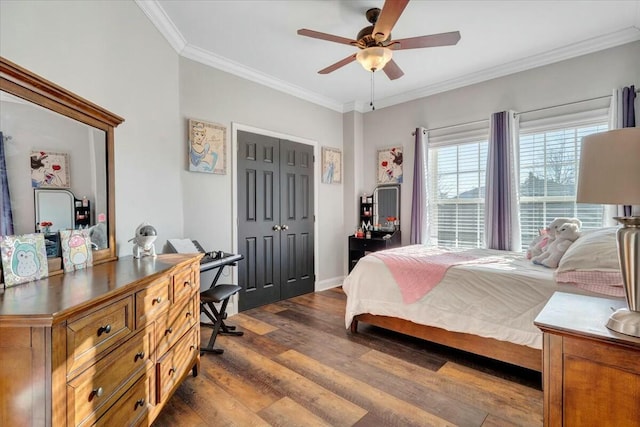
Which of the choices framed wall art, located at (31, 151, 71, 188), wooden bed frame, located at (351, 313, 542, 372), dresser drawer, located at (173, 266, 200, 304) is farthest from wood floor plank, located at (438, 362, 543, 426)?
framed wall art, located at (31, 151, 71, 188)

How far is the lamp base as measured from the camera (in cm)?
104

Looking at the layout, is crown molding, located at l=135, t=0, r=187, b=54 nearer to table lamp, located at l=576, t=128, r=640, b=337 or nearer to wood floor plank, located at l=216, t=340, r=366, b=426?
wood floor plank, located at l=216, t=340, r=366, b=426

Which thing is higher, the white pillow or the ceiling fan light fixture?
the ceiling fan light fixture

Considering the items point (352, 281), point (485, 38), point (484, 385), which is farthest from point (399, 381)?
point (485, 38)

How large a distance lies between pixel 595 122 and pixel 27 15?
441cm

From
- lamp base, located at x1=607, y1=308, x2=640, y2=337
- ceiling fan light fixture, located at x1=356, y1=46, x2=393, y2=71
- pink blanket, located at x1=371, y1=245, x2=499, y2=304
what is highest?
ceiling fan light fixture, located at x1=356, y1=46, x2=393, y2=71

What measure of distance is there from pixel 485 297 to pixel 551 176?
1996mm

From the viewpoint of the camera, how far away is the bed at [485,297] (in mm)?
2002

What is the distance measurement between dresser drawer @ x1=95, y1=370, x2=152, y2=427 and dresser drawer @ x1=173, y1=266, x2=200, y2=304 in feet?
1.45

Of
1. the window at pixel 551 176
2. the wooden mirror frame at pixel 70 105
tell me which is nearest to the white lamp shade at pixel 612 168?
the wooden mirror frame at pixel 70 105

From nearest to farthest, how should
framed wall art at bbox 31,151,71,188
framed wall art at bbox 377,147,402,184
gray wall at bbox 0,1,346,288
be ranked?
1. framed wall art at bbox 31,151,71,188
2. gray wall at bbox 0,1,346,288
3. framed wall art at bbox 377,147,402,184

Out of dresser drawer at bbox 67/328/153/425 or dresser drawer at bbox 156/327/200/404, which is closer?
dresser drawer at bbox 67/328/153/425

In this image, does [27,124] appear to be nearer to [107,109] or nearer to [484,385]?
[107,109]

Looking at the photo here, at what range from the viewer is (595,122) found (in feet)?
10.3
